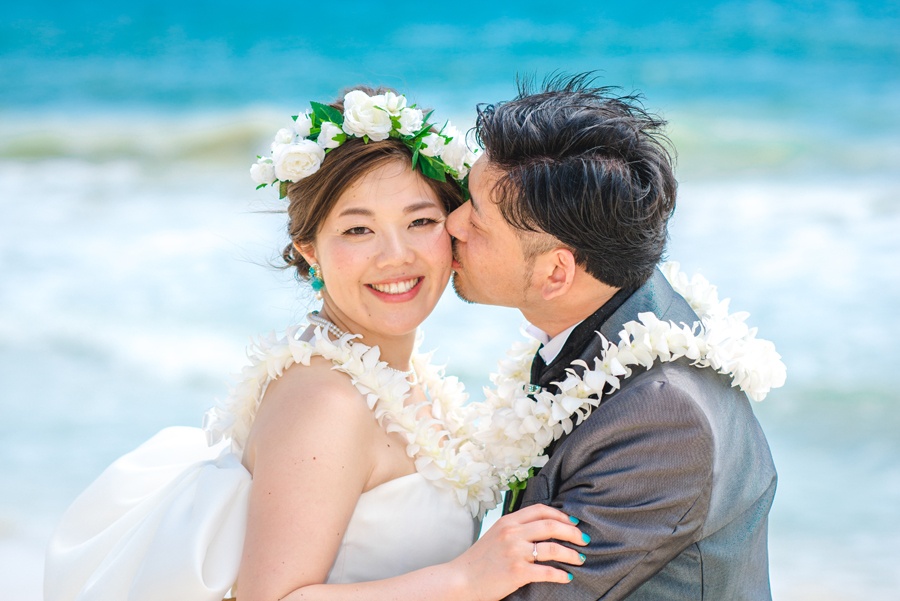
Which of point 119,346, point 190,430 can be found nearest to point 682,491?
point 190,430

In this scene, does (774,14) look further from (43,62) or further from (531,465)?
(531,465)

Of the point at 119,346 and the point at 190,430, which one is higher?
the point at 119,346

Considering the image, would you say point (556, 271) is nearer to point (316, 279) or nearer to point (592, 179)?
point (592, 179)

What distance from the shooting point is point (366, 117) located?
119 inches

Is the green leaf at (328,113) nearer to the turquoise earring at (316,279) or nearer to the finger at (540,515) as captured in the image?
the turquoise earring at (316,279)

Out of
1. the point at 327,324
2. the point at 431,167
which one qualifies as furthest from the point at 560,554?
the point at 431,167

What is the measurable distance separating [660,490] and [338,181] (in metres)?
1.34

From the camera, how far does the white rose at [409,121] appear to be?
307 cm

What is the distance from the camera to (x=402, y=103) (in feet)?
10.1

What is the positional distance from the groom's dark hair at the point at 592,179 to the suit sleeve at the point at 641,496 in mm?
457

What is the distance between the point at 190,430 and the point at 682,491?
2088 millimetres

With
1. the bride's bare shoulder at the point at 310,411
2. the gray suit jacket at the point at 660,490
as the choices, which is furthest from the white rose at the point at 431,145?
the gray suit jacket at the point at 660,490

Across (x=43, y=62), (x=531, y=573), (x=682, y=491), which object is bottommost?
(x=531, y=573)

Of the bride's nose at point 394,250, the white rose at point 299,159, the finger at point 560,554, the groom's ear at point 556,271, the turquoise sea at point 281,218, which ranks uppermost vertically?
the turquoise sea at point 281,218
